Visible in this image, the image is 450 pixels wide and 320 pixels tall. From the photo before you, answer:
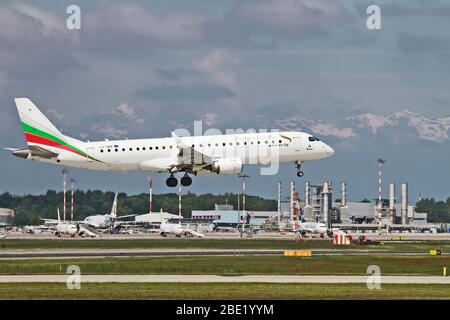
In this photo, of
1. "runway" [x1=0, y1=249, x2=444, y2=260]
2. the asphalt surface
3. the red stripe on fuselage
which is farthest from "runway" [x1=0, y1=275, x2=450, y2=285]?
the red stripe on fuselage

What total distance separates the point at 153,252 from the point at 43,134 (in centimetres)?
1689

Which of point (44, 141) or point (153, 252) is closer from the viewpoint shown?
point (153, 252)

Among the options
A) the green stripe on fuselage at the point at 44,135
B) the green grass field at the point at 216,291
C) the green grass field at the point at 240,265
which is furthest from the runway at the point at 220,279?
the green stripe on fuselage at the point at 44,135

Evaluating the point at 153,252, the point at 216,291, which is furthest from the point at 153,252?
the point at 216,291

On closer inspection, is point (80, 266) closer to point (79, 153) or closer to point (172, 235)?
point (79, 153)

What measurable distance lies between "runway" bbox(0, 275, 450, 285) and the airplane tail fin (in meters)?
36.8

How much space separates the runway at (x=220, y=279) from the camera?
7106 cm

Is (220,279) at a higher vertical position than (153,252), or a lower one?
higher

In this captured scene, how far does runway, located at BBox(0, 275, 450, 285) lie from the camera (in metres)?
71.1

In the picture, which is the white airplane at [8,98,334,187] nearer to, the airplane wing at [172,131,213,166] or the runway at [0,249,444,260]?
the airplane wing at [172,131,213,166]

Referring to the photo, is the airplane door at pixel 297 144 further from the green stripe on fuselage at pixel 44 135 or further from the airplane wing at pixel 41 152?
the airplane wing at pixel 41 152

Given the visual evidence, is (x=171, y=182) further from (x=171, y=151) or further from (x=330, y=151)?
(x=330, y=151)

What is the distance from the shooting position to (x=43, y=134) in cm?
11188


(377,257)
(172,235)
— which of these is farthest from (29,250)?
(172,235)
